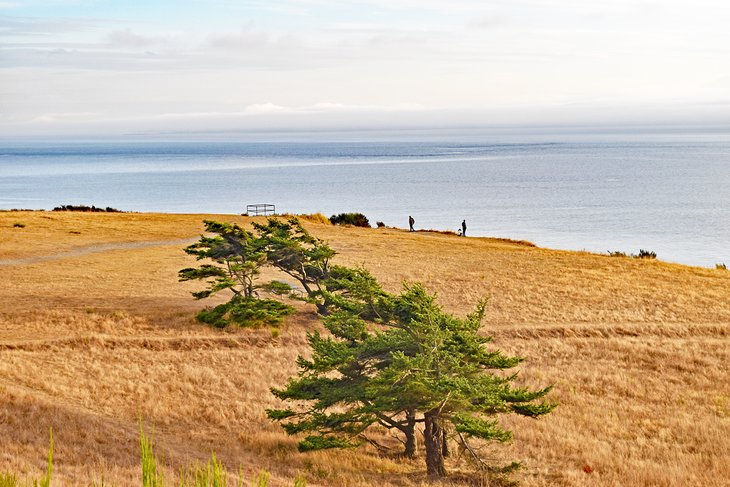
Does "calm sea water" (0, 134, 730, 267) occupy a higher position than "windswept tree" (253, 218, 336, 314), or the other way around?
"windswept tree" (253, 218, 336, 314)

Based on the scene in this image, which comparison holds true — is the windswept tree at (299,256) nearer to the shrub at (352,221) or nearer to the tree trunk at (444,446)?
the tree trunk at (444,446)

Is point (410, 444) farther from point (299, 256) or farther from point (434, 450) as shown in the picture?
point (299, 256)

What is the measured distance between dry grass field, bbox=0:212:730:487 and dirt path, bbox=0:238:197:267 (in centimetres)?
35

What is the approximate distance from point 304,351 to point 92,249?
90.5ft

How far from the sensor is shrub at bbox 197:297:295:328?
33.3 metres

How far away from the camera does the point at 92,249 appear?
171 ft

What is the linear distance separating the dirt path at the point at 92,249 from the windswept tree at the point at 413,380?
34327 mm

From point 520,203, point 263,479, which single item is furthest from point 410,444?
point 520,203

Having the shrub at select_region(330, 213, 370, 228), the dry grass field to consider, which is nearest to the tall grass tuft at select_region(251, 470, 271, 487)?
the dry grass field

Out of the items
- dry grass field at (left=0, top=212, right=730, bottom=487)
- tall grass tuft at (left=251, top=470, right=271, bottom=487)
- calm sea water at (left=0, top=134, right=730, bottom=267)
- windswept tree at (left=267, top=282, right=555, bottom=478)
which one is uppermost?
tall grass tuft at (left=251, top=470, right=271, bottom=487)

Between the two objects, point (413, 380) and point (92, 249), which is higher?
point (413, 380)

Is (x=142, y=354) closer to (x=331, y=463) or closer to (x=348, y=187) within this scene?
(x=331, y=463)

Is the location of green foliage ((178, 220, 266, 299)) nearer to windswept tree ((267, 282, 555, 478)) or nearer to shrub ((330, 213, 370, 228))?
windswept tree ((267, 282, 555, 478))

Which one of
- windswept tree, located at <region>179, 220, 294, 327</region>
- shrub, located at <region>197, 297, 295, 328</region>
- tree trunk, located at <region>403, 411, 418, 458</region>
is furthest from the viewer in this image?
windswept tree, located at <region>179, 220, 294, 327</region>
